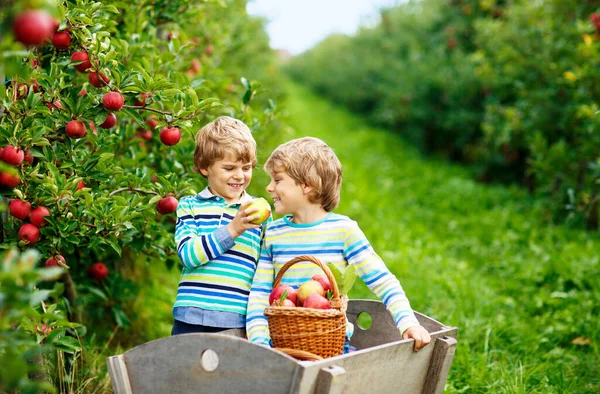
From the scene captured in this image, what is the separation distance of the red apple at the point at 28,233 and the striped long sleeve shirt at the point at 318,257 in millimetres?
852

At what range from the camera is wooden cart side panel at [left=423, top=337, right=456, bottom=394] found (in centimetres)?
247

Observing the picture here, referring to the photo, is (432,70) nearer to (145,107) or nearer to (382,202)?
(382,202)

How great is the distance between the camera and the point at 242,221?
7.80 ft

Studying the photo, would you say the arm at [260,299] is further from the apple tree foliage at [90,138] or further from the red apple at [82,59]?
the red apple at [82,59]

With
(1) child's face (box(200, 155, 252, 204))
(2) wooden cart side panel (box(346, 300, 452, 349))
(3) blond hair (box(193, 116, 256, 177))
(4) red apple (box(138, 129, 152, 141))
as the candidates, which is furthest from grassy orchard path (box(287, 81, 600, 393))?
(4) red apple (box(138, 129, 152, 141))

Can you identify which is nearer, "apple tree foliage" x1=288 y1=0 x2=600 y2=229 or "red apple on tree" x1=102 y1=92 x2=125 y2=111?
"red apple on tree" x1=102 y1=92 x2=125 y2=111

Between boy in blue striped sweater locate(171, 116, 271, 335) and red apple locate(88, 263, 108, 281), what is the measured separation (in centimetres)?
99

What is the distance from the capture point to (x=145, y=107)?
8.84 feet

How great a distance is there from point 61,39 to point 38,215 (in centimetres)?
70

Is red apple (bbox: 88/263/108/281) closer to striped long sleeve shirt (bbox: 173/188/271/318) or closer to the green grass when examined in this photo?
the green grass

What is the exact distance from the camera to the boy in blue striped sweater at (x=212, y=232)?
2555mm

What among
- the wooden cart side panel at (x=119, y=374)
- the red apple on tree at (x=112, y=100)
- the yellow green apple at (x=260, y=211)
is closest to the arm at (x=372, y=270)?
the yellow green apple at (x=260, y=211)

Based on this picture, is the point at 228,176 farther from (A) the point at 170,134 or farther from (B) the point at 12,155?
(B) the point at 12,155

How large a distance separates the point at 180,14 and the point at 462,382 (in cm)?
257
